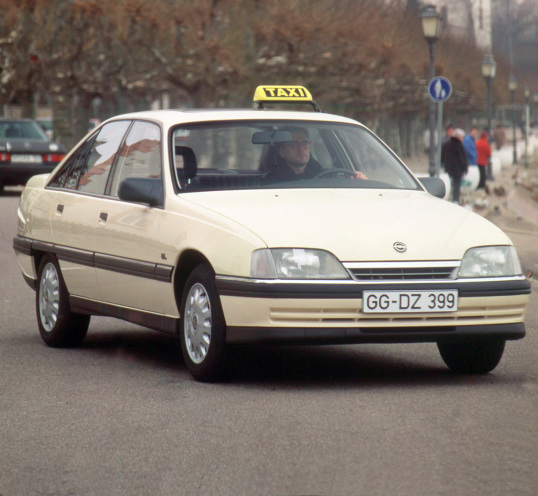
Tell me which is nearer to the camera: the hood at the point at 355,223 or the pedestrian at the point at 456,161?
the hood at the point at 355,223

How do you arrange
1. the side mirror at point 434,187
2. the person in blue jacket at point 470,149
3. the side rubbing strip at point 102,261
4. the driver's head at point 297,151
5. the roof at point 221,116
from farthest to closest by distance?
the person in blue jacket at point 470,149 → the side mirror at point 434,187 → the roof at point 221,116 → the driver's head at point 297,151 → the side rubbing strip at point 102,261

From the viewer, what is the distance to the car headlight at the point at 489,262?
24.0ft

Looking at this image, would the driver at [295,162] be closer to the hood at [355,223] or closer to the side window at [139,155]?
the hood at [355,223]

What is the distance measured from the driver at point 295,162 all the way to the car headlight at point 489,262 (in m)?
1.37

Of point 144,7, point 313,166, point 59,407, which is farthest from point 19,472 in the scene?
point 144,7

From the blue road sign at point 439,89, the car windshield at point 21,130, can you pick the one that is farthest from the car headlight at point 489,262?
the car windshield at point 21,130

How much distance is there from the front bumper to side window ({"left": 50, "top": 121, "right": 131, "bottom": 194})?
6.89 ft

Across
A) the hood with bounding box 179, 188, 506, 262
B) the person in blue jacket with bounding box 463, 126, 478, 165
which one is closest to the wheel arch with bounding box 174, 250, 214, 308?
the hood with bounding box 179, 188, 506, 262

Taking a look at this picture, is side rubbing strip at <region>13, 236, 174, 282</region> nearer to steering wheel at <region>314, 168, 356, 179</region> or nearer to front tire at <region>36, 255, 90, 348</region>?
front tire at <region>36, 255, 90, 348</region>

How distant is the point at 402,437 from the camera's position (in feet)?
19.4

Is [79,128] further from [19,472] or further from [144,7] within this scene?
[19,472]

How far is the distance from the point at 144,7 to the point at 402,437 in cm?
4298

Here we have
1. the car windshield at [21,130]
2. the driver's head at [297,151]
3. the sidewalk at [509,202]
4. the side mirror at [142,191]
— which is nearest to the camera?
the side mirror at [142,191]

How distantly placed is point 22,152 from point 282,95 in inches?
864
